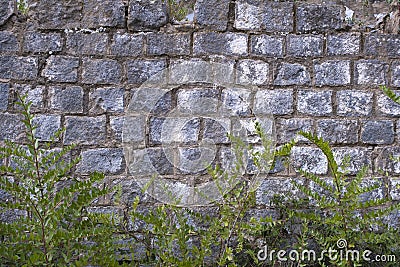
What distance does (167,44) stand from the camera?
12.4 ft

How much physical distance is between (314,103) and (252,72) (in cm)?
48

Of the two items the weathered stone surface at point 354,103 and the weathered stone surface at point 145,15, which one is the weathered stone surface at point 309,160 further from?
the weathered stone surface at point 145,15

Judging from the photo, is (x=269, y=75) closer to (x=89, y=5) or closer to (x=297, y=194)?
(x=297, y=194)

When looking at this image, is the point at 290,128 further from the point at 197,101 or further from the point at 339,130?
the point at 197,101

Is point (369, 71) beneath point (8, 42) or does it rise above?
beneath

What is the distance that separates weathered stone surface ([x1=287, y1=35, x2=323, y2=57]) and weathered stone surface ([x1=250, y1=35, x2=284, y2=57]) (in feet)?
0.27

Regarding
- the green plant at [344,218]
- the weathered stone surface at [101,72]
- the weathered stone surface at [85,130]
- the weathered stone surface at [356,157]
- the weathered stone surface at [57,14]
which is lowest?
the green plant at [344,218]

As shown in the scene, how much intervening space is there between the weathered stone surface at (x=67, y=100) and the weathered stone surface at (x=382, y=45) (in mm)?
2018

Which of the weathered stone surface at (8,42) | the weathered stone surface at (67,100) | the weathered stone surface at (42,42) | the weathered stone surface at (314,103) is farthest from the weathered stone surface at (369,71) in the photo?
the weathered stone surface at (8,42)

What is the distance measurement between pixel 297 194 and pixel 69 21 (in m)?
1.98

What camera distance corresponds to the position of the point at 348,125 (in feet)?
12.4

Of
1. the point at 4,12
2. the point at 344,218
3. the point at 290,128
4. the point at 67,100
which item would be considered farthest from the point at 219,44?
the point at 344,218

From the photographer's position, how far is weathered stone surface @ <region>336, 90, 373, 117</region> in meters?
3.78

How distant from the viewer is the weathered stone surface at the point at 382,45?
12.5ft
